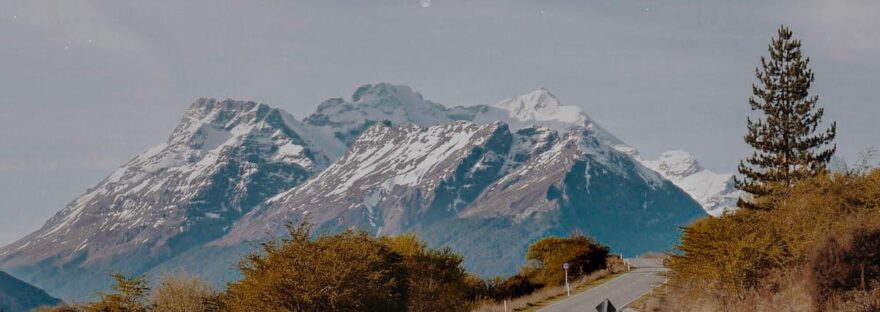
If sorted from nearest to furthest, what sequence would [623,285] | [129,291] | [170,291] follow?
[129,291] → [170,291] → [623,285]

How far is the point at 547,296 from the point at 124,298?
3348 cm

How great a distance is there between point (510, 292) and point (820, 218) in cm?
4041

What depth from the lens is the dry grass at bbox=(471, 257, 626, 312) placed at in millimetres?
47559

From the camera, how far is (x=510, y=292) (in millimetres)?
64438

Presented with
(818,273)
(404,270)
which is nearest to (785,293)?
(818,273)

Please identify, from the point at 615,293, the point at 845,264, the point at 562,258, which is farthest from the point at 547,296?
the point at 845,264

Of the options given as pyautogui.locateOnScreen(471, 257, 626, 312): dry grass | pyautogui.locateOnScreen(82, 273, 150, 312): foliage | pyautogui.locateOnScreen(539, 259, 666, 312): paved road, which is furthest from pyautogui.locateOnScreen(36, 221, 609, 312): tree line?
pyautogui.locateOnScreen(539, 259, 666, 312): paved road

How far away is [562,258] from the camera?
7181 centimetres

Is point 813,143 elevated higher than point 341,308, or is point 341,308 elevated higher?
point 813,143

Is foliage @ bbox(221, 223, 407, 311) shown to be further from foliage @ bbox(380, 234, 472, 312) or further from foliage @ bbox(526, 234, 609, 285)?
foliage @ bbox(526, 234, 609, 285)

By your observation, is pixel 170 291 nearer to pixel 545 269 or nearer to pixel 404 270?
pixel 404 270

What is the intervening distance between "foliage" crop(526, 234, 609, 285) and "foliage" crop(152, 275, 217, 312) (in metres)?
41.7

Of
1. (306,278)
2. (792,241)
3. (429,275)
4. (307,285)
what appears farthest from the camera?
(429,275)

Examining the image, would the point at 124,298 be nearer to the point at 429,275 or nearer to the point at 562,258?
the point at 429,275
